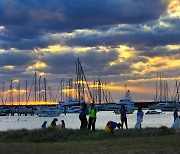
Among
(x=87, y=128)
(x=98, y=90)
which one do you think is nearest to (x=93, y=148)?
(x=87, y=128)

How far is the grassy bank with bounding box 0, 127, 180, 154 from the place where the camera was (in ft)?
74.2

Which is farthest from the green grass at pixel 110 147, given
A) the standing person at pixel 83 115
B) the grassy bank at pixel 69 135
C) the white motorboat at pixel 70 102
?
the white motorboat at pixel 70 102

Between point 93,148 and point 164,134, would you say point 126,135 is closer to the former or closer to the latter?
point 164,134

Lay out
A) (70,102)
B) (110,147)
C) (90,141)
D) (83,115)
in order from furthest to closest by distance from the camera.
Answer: (70,102) < (83,115) < (90,141) < (110,147)

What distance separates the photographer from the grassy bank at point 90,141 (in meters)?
A: 22.6

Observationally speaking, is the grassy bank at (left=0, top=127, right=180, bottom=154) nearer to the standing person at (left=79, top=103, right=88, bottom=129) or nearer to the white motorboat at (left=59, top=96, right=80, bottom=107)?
the standing person at (left=79, top=103, right=88, bottom=129)

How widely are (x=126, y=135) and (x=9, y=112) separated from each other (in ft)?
539

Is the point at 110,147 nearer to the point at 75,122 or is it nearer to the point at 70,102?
the point at 75,122

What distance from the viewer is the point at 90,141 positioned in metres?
27.1

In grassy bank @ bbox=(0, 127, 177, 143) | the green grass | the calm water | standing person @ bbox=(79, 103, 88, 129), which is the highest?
standing person @ bbox=(79, 103, 88, 129)

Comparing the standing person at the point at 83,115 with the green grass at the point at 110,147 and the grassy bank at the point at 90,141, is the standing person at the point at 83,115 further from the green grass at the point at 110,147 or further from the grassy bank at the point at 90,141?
the green grass at the point at 110,147

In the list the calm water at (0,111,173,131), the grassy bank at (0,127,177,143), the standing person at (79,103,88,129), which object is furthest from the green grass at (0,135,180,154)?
the calm water at (0,111,173,131)

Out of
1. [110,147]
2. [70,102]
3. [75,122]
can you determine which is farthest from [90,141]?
[70,102]

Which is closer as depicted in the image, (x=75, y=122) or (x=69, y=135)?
(x=69, y=135)
